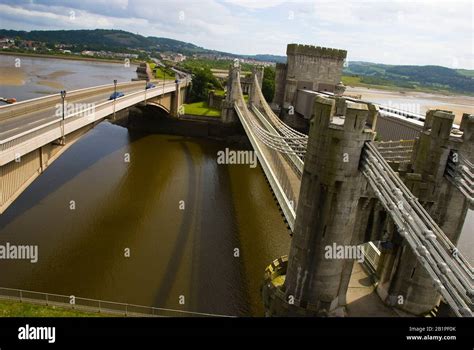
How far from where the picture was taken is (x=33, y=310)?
34.3 feet

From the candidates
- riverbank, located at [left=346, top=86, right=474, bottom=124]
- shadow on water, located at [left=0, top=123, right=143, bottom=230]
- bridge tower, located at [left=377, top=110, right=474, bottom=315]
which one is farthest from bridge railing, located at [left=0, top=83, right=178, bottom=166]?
riverbank, located at [left=346, top=86, right=474, bottom=124]

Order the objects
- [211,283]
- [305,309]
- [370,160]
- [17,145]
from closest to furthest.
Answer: [370,160] → [305,309] → [17,145] → [211,283]

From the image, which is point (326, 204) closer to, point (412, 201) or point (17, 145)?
point (412, 201)

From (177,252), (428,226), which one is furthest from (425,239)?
(177,252)

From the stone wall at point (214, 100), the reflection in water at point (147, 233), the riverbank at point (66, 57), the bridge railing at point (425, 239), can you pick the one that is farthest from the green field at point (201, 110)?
A: the riverbank at point (66, 57)

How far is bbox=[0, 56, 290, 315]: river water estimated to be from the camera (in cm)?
1419

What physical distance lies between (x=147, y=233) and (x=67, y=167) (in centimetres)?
1119

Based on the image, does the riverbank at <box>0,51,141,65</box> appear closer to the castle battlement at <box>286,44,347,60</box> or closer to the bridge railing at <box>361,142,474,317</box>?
the castle battlement at <box>286,44,347,60</box>

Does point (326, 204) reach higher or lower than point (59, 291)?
higher

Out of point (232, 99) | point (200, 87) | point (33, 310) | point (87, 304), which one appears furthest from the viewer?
point (200, 87)

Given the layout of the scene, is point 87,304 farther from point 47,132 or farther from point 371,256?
point 371,256

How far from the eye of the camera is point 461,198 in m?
9.87

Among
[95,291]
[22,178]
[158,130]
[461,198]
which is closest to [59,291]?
[95,291]
